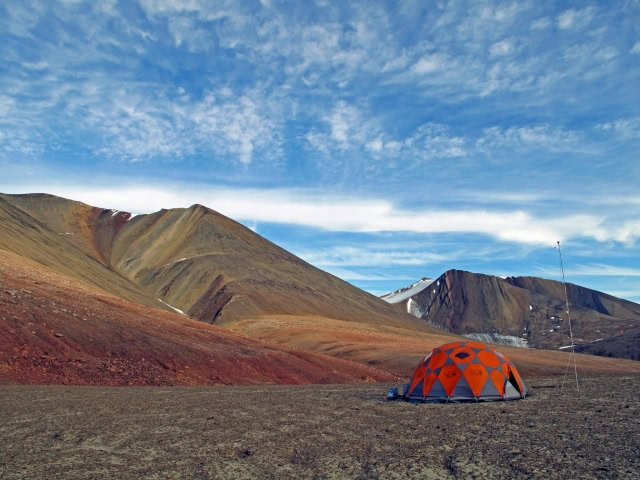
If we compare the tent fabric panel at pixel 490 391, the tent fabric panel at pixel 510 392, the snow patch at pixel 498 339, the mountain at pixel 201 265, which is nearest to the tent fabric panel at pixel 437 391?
the tent fabric panel at pixel 490 391

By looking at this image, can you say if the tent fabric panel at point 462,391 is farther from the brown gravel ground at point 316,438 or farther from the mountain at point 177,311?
the mountain at point 177,311

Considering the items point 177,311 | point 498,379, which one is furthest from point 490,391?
point 177,311

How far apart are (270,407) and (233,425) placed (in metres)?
3.92

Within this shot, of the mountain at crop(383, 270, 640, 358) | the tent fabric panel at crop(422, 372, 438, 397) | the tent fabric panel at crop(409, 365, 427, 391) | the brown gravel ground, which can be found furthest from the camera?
the mountain at crop(383, 270, 640, 358)

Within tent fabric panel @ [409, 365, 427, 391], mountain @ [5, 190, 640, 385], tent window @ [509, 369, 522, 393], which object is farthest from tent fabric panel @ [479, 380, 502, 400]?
mountain @ [5, 190, 640, 385]

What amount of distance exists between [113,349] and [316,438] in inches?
839

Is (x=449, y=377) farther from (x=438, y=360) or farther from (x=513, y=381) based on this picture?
(x=513, y=381)

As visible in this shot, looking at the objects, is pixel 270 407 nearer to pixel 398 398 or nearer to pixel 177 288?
pixel 398 398

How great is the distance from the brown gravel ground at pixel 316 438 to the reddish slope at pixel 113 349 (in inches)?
285

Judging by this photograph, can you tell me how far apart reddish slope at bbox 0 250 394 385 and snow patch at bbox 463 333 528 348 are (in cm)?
13363

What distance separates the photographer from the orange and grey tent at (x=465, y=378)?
1948 centimetres

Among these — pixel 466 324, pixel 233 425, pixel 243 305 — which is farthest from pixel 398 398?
pixel 466 324

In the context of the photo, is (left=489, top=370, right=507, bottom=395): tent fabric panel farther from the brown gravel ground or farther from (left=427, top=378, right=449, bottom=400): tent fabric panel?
(left=427, top=378, right=449, bottom=400): tent fabric panel

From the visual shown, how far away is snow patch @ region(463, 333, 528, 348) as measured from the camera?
536 ft
